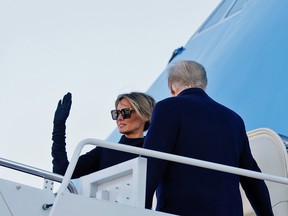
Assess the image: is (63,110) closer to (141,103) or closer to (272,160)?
(141,103)

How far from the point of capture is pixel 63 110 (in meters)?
4.61

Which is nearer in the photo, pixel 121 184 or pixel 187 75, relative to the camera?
pixel 121 184

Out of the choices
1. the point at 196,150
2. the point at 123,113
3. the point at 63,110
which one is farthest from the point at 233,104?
the point at 196,150

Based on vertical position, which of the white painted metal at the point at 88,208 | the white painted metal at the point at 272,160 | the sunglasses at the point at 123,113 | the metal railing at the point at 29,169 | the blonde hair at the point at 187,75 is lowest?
the metal railing at the point at 29,169

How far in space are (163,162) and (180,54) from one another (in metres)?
6.25

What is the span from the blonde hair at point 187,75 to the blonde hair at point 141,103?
2.11 ft

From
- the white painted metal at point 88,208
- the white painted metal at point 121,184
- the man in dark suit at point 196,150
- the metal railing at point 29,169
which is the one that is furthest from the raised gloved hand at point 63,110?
the white painted metal at point 88,208

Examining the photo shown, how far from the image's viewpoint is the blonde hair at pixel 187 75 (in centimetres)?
420

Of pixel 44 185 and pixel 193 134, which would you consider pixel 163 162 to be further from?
pixel 44 185

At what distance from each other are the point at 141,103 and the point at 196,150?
42.3 inches

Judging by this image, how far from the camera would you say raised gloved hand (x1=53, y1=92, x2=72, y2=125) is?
4.57 m

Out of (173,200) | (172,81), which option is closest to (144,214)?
(173,200)

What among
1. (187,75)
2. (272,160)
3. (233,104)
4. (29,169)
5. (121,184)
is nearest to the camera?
(121,184)

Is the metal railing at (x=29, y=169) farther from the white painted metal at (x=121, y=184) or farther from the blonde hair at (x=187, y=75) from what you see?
the blonde hair at (x=187, y=75)
